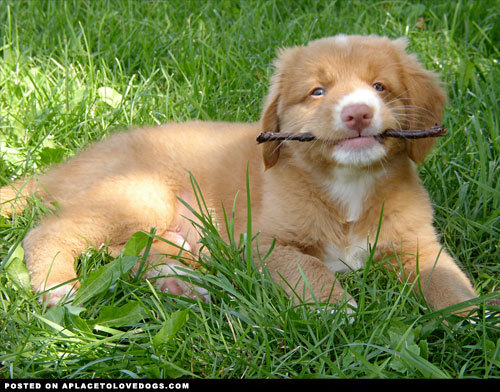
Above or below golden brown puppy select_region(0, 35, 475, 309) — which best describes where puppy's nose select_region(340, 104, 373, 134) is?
above

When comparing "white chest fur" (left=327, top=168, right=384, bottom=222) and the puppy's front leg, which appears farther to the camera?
"white chest fur" (left=327, top=168, right=384, bottom=222)

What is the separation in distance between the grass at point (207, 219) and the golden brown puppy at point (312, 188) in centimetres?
13

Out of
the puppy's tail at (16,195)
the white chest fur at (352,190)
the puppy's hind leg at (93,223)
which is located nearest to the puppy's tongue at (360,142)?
the white chest fur at (352,190)

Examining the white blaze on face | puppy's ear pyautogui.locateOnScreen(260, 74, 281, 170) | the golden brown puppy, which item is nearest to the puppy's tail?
the golden brown puppy

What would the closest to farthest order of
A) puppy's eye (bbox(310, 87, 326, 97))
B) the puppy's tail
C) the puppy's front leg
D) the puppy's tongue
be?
the puppy's front leg < the puppy's tongue < puppy's eye (bbox(310, 87, 326, 97)) < the puppy's tail

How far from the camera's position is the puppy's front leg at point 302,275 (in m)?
2.46

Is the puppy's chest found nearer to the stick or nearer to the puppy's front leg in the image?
the puppy's front leg

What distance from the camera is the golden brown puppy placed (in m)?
2.62

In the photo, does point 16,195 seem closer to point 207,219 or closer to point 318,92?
point 207,219

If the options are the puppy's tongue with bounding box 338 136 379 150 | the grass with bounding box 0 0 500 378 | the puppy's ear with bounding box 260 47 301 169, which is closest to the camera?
the grass with bounding box 0 0 500 378

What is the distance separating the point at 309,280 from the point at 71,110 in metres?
2.03

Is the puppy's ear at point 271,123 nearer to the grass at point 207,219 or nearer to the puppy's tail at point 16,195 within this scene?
the grass at point 207,219

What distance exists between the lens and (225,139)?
11.1ft
